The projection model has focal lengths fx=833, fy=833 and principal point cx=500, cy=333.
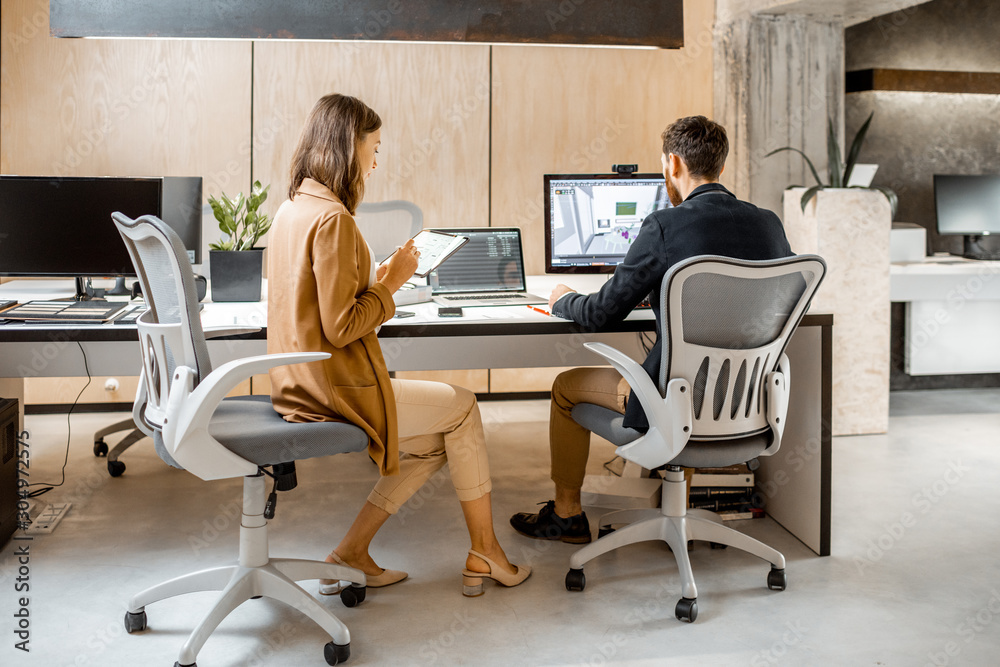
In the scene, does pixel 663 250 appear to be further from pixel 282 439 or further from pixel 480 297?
pixel 282 439

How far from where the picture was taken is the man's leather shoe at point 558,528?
2715mm

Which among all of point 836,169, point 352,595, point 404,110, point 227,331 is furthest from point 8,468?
point 836,169

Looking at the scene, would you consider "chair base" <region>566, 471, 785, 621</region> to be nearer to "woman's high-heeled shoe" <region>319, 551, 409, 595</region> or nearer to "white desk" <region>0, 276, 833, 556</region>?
"white desk" <region>0, 276, 833, 556</region>

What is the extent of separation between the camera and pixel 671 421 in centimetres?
211

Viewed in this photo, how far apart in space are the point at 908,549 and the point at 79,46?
4553 mm

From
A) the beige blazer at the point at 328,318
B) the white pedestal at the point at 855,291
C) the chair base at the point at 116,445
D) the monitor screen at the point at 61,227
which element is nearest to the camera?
the beige blazer at the point at 328,318

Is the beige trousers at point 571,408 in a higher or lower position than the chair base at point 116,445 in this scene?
higher

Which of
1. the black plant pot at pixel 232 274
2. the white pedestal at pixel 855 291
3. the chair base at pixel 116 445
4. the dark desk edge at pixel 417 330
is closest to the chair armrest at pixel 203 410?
the dark desk edge at pixel 417 330

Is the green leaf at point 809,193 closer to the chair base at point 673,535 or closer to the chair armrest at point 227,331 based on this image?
the chair base at point 673,535

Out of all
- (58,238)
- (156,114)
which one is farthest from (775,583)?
(156,114)

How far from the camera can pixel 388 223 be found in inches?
164

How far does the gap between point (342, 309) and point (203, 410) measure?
376 millimetres

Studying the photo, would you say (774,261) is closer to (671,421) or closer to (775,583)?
(671,421)

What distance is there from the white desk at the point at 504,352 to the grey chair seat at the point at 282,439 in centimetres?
37
